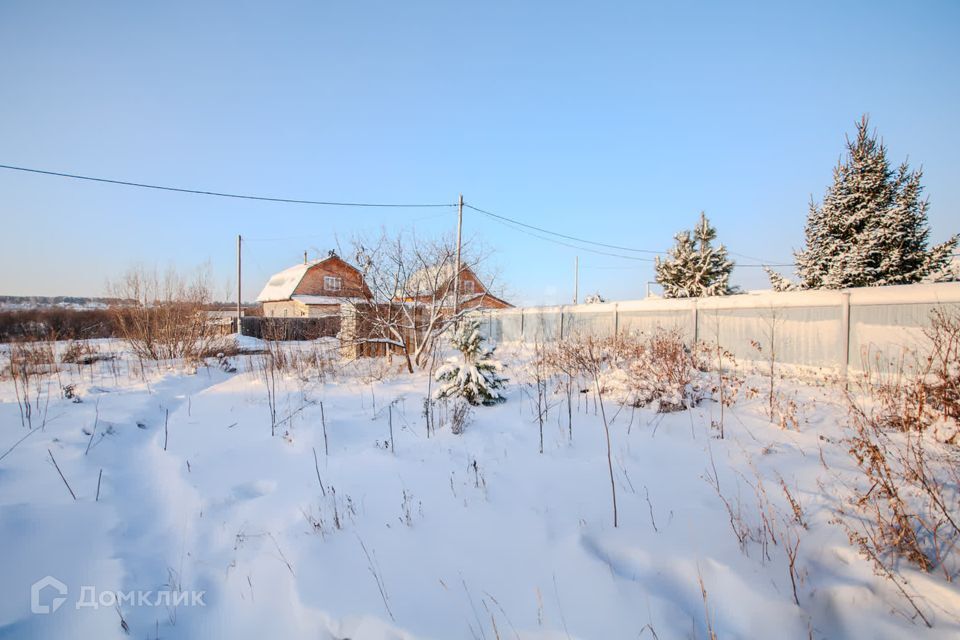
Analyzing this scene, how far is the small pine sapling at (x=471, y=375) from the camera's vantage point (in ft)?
17.5

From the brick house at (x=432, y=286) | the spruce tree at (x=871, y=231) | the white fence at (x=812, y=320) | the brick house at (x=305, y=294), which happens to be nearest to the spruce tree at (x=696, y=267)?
the spruce tree at (x=871, y=231)

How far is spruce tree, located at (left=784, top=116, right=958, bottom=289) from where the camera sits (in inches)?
457

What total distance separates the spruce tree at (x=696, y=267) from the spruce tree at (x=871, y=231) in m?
7.25

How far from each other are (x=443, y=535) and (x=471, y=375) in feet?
9.93

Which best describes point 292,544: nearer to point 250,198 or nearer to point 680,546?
point 680,546

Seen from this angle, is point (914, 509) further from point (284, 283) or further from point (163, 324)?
point (284, 283)

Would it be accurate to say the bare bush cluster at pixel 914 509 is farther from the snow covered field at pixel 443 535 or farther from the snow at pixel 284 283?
the snow at pixel 284 283

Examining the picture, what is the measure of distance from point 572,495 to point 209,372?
9.23 metres

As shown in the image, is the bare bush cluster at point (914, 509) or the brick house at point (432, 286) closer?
the bare bush cluster at point (914, 509)

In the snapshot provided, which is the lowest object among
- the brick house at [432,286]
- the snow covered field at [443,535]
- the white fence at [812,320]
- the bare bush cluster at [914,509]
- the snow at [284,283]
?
the snow covered field at [443,535]

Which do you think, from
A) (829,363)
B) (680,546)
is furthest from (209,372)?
(829,363)

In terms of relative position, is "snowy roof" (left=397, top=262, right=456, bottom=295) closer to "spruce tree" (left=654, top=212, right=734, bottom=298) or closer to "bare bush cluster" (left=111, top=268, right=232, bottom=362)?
"bare bush cluster" (left=111, top=268, right=232, bottom=362)

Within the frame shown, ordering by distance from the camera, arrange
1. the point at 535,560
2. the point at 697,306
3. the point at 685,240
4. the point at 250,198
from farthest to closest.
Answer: the point at 685,240 → the point at 250,198 → the point at 697,306 → the point at 535,560

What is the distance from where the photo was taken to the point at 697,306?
1038cm
